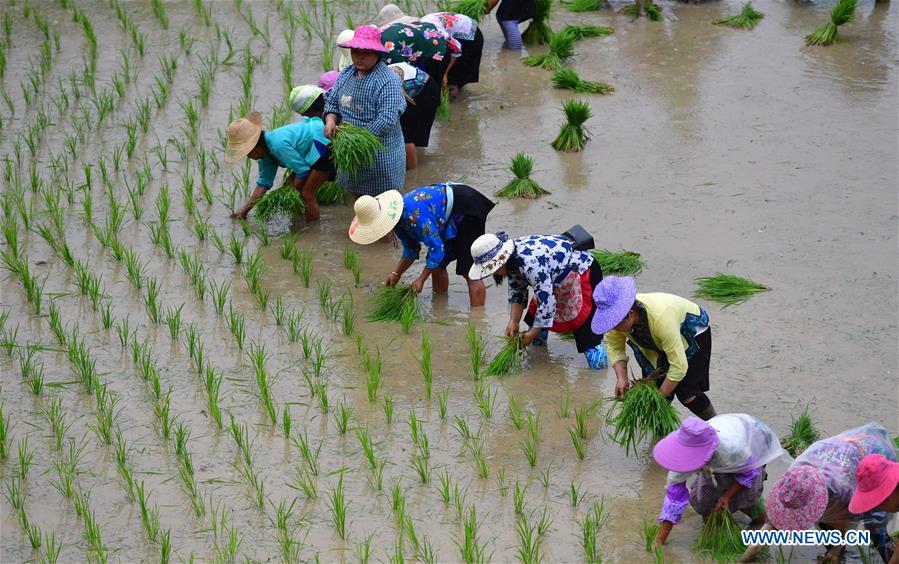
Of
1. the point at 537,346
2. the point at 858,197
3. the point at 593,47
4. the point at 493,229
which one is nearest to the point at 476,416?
the point at 537,346

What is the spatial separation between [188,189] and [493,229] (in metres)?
1.96

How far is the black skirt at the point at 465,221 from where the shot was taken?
600 cm

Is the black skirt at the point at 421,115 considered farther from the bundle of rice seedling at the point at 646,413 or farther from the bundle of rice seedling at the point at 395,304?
the bundle of rice seedling at the point at 646,413

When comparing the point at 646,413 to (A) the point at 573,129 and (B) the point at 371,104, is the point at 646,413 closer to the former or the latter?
(B) the point at 371,104

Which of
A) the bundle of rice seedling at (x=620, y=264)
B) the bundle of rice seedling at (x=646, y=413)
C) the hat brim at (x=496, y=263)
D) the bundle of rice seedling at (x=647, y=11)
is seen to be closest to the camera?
the bundle of rice seedling at (x=646, y=413)

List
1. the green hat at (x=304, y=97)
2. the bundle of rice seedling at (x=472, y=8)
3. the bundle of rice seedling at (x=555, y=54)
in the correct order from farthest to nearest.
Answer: the bundle of rice seedling at (x=472, y=8) < the bundle of rice seedling at (x=555, y=54) < the green hat at (x=304, y=97)

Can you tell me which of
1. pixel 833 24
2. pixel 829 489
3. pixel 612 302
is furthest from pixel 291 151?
pixel 833 24

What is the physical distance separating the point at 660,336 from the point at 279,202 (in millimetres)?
3013

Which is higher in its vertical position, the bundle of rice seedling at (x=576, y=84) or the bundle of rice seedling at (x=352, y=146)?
the bundle of rice seedling at (x=352, y=146)

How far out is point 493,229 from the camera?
6938mm

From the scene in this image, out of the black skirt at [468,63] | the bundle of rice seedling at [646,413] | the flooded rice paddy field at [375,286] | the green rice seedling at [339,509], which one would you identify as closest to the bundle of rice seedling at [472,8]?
the flooded rice paddy field at [375,286]

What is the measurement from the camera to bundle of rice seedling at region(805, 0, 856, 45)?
923 cm

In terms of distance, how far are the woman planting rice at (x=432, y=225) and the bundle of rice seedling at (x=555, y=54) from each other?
10.9 feet

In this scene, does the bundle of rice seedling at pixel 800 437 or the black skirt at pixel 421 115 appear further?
the black skirt at pixel 421 115
